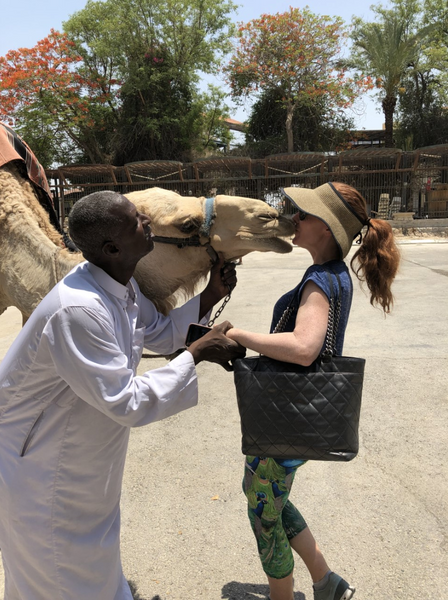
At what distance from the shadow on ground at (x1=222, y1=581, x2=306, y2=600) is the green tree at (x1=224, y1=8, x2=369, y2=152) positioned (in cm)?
2232

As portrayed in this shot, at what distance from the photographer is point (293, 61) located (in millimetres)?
21453

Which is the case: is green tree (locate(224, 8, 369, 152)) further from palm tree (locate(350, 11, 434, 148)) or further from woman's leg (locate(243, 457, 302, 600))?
woman's leg (locate(243, 457, 302, 600))

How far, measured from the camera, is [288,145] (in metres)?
23.3

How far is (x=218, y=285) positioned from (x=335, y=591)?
4.64ft

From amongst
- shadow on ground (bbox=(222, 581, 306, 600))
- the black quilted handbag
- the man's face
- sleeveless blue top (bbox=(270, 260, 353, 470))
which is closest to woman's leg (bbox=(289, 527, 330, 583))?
shadow on ground (bbox=(222, 581, 306, 600))

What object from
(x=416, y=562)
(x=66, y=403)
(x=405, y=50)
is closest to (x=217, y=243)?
(x=66, y=403)

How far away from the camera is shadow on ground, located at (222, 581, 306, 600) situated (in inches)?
90.4

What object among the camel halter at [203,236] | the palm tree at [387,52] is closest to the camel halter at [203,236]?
the camel halter at [203,236]

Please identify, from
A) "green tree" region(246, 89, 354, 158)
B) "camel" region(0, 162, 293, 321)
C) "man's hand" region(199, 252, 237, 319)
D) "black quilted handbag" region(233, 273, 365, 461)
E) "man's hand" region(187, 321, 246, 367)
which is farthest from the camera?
"green tree" region(246, 89, 354, 158)

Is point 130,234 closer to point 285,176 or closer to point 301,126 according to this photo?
point 285,176

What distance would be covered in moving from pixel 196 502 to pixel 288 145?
72.8ft

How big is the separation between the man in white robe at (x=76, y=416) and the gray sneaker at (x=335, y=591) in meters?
0.98

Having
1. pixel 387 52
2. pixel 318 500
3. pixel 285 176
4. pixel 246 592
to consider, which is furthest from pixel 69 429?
pixel 387 52

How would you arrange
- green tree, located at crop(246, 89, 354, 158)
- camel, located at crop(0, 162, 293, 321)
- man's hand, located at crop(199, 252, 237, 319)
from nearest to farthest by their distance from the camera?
man's hand, located at crop(199, 252, 237, 319) < camel, located at crop(0, 162, 293, 321) < green tree, located at crop(246, 89, 354, 158)
